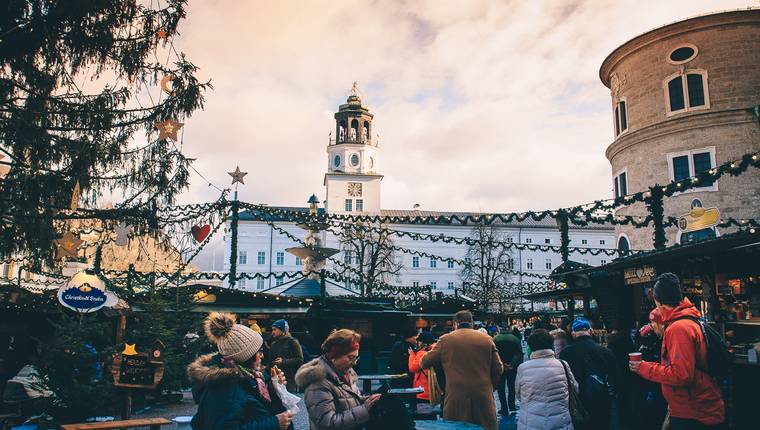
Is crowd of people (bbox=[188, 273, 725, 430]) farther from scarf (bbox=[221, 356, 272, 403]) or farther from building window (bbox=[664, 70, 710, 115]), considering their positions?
building window (bbox=[664, 70, 710, 115])

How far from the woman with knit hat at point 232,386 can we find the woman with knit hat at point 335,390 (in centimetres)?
31

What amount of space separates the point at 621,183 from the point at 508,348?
74.7ft

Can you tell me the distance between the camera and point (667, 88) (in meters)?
27.0

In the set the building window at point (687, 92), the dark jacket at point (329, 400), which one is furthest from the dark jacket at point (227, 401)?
the building window at point (687, 92)

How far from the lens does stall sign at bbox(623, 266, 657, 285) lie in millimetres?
12811

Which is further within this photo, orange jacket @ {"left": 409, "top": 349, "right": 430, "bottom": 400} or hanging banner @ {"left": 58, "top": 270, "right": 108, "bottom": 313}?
orange jacket @ {"left": 409, "top": 349, "right": 430, "bottom": 400}

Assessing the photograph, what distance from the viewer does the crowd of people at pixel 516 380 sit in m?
3.59

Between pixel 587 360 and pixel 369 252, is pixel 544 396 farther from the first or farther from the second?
pixel 369 252

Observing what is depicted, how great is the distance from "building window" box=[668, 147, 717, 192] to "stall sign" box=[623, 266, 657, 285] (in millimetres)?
14572

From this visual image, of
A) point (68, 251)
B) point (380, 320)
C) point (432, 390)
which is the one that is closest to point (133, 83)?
point (68, 251)

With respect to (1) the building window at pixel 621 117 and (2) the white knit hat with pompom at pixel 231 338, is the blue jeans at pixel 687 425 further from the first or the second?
(1) the building window at pixel 621 117

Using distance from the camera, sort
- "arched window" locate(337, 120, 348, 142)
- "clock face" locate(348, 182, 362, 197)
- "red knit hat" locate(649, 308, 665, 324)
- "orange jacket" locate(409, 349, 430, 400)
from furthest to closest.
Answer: "clock face" locate(348, 182, 362, 197) → "arched window" locate(337, 120, 348, 142) → "orange jacket" locate(409, 349, 430, 400) → "red knit hat" locate(649, 308, 665, 324)

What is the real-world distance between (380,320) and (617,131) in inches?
806

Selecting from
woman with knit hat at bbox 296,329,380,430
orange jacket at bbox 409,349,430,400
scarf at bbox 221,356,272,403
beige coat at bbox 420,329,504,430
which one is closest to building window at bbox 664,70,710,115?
orange jacket at bbox 409,349,430,400
